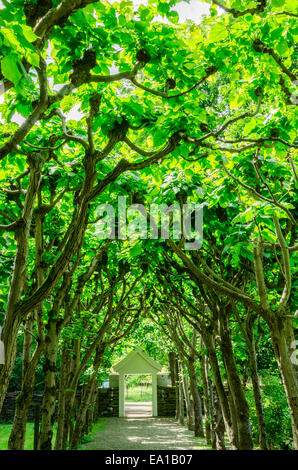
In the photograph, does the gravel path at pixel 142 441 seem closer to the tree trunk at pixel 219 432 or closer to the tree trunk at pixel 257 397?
the tree trunk at pixel 219 432

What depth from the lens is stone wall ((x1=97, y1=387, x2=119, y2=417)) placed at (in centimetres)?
2986

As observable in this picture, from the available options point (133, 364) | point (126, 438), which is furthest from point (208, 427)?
point (133, 364)

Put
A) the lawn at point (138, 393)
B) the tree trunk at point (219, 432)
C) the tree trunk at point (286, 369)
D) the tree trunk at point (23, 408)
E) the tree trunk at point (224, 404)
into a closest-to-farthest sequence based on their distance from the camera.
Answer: the tree trunk at point (286, 369) → the tree trunk at point (23, 408) → the tree trunk at point (224, 404) → the tree trunk at point (219, 432) → the lawn at point (138, 393)

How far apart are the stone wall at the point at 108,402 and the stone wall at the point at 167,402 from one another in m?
3.36

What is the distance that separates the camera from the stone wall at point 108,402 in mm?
29859

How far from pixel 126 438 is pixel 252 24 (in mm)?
17144

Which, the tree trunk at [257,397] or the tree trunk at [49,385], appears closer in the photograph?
the tree trunk at [49,385]

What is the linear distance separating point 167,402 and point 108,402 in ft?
15.2

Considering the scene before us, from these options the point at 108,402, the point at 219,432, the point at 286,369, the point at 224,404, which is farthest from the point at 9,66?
the point at 108,402

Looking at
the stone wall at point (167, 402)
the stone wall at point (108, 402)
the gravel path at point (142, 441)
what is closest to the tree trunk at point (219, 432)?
the gravel path at point (142, 441)

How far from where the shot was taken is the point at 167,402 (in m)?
30.3

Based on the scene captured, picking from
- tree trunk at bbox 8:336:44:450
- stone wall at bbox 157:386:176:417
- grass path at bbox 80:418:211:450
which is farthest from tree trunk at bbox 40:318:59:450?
stone wall at bbox 157:386:176:417

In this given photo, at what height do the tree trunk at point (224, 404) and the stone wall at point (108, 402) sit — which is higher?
the tree trunk at point (224, 404)

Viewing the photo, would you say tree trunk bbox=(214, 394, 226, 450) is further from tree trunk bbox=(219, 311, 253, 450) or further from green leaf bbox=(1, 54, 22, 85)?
green leaf bbox=(1, 54, 22, 85)
